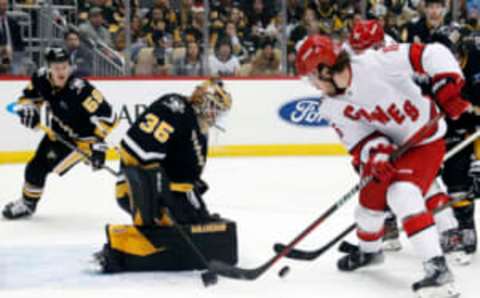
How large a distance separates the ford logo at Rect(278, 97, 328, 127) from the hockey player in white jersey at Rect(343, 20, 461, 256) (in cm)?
324

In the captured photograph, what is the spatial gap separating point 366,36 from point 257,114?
11.4 ft

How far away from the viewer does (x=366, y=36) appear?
3848 millimetres

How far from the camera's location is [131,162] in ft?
10.5

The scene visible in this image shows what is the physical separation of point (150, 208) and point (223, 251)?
1.24ft

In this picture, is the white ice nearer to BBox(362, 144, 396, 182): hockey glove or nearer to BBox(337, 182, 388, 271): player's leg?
BBox(337, 182, 388, 271): player's leg

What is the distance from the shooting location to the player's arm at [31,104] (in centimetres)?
448

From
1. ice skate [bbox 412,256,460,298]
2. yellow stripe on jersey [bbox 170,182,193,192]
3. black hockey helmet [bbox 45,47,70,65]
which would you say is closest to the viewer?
ice skate [bbox 412,256,460,298]

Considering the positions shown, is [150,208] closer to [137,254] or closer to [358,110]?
[137,254]

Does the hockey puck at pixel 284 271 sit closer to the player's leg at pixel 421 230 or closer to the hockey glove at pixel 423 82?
the player's leg at pixel 421 230

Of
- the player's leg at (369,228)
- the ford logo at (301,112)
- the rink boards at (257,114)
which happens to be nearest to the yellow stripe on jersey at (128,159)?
the player's leg at (369,228)

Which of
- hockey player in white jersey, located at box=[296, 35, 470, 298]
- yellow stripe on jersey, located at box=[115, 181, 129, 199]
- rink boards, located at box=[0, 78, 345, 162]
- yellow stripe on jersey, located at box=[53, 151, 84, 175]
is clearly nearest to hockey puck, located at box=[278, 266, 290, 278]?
hockey player in white jersey, located at box=[296, 35, 470, 298]

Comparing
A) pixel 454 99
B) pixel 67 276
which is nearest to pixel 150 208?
pixel 67 276

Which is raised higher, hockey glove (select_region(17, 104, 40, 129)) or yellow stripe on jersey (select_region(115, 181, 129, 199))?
yellow stripe on jersey (select_region(115, 181, 129, 199))

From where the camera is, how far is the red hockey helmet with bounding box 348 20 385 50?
3838 millimetres
